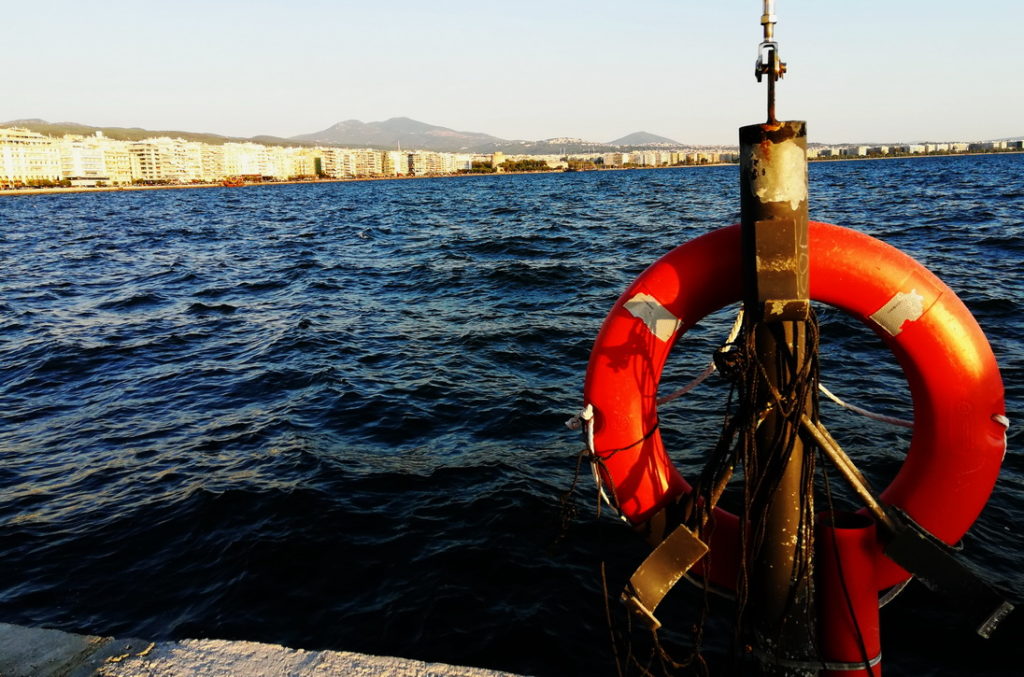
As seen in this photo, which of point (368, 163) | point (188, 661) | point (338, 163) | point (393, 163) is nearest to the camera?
point (188, 661)

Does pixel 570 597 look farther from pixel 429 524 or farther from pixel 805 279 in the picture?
pixel 805 279

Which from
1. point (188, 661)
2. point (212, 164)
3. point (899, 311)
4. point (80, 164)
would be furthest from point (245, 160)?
point (899, 311)

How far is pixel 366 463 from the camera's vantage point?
20.5 ft

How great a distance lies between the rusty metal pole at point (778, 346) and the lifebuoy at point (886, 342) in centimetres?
21

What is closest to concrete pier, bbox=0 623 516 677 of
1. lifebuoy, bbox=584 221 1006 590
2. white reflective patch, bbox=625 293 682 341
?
lifebuoy, bbox=584 221 1006 590

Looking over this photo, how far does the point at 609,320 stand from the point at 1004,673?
284 centimetres

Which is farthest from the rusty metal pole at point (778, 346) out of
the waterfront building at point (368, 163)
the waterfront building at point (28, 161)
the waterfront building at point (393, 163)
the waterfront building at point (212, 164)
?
the waterfront building at point (393, 163)

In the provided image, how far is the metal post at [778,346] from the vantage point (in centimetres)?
241

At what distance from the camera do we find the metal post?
7.91 ft

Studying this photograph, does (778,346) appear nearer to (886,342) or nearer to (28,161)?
(886,342)

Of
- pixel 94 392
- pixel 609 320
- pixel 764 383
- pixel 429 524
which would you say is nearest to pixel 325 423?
pixel 429 524

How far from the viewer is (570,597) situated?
4.31 m

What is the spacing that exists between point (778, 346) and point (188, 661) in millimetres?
2753

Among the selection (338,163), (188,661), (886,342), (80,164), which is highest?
(338,163)
